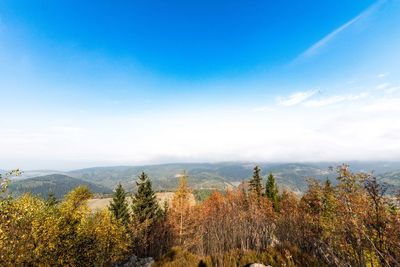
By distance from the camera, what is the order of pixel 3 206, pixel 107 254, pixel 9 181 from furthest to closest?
pixel 107 254 → pixel 3 206 → pixel 9 181

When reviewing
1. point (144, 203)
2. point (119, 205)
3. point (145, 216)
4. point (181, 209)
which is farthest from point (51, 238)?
point (119, 205)

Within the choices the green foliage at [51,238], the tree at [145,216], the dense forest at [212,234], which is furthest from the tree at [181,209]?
the green foliage at [51,238]

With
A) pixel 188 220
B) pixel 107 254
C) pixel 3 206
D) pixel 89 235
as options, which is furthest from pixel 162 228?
pixel 3 206

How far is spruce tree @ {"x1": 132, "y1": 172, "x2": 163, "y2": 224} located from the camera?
169ft

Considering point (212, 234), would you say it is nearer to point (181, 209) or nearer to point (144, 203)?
point (181, 209)

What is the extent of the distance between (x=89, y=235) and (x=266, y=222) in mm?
36353

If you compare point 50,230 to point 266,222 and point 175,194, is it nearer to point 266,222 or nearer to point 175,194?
point 175,194

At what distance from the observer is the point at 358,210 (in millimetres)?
10758

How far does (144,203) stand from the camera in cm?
5309

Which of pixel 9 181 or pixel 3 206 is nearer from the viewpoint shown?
pixel 9 181

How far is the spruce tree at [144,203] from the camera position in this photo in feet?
169

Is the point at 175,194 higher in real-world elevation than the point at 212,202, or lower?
higher

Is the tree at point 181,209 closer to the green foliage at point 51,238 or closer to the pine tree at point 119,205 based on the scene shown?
the pine tree at point 119,205

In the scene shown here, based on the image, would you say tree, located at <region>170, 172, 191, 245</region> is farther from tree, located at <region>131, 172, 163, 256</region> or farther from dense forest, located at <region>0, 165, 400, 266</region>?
tree, located at <region>131, 172, 163, 256</region>
